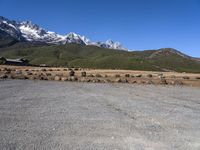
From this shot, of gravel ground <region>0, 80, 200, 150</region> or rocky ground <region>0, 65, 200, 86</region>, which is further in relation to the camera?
rocky ground <region>0, 65, 200, 86</region>

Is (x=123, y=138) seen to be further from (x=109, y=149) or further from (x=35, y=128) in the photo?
(x=35, y=128)

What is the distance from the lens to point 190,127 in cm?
1653

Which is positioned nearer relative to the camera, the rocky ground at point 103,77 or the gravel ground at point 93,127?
the gravel ground at point 93,127

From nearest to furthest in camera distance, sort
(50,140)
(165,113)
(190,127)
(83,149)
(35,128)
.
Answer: (83,149) → (50,140) → (35,128) → (190,127) → (165,113)

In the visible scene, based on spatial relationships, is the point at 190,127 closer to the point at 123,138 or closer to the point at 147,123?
the point at 147,123

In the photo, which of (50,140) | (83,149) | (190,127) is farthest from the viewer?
(190,127)

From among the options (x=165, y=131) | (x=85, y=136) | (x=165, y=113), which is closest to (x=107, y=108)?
(x=165, y=113)

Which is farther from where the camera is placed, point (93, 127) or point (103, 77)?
point (103, 77)

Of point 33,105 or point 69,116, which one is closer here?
point 69,116

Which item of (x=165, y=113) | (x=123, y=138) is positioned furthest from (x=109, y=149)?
(x=165, y=113)

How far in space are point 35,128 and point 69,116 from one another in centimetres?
341

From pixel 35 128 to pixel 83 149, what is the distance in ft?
10.8

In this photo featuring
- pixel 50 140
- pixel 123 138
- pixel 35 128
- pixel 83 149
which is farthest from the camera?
pixel 35 128

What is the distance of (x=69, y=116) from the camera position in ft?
57.4
